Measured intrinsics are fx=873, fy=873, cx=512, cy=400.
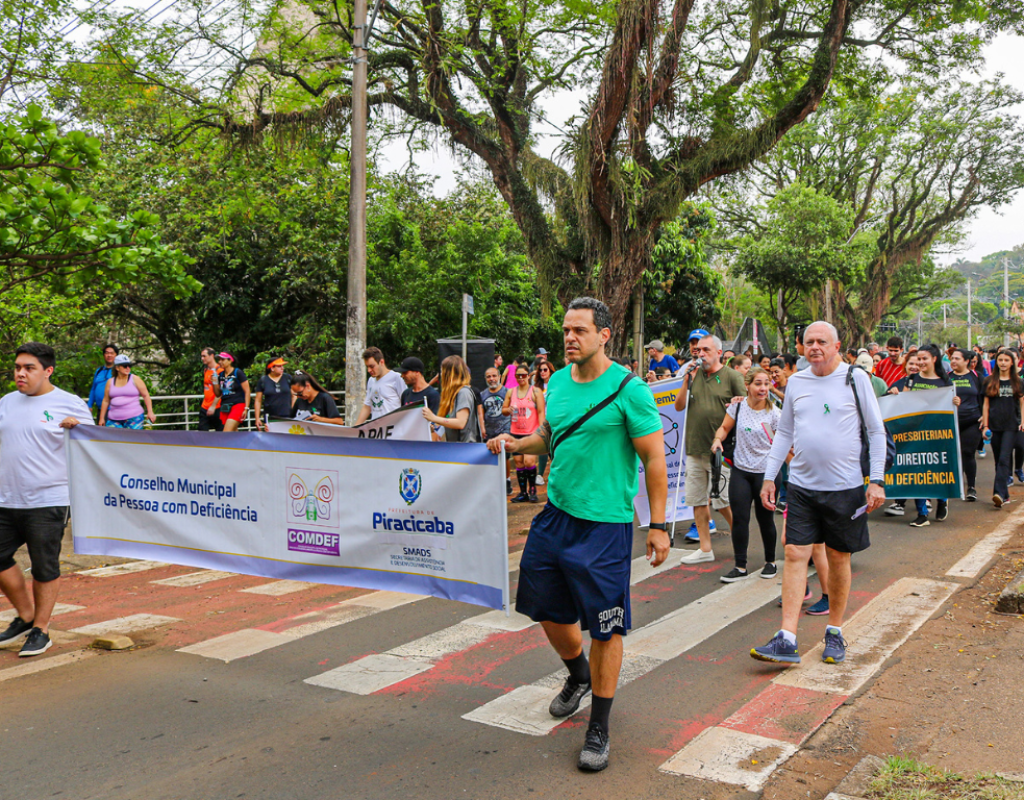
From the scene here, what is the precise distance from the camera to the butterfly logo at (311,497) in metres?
5.43

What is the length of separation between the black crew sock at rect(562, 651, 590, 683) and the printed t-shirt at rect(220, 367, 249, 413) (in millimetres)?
9878

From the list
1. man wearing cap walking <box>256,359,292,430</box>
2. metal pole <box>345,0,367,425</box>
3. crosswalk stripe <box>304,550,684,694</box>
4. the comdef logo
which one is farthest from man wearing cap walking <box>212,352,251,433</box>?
the comdef logo

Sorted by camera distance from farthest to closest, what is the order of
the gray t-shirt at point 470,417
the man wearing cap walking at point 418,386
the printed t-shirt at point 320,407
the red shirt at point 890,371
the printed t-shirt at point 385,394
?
the red shirt at point 890,371 → the printed t-shirt at point 320,407 → the printed t-shirt at point 385,394 → the man wearing cap walking at point 418,386 → the gray t-shirt at point 470,417

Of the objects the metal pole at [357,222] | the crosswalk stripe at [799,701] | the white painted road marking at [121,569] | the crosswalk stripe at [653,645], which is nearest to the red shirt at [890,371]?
the crosswalk stripe at [799,701]

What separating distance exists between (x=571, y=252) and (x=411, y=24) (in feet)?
16.3

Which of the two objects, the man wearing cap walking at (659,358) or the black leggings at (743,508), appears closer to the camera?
the black leggings at (743,508)

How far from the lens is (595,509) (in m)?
3.88

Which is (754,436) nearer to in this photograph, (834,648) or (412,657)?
(834,648)

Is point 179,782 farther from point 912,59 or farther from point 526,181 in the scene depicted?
point 912,59

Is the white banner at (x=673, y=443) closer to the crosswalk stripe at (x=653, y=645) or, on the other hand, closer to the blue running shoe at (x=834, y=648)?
the crosswalk stripe at (x=653, y=645)

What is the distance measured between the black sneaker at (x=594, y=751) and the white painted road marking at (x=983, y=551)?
471 centimetres

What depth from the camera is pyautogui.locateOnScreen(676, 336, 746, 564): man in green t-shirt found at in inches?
309

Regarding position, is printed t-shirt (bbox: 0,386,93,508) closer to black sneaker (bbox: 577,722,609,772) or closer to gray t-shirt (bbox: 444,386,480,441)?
gray t-shirt (bbox: 444,386,480,441)

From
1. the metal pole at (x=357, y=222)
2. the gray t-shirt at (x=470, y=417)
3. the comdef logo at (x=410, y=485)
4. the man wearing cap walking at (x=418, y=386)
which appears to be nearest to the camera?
the comdef logo at (x=410, y=485)
